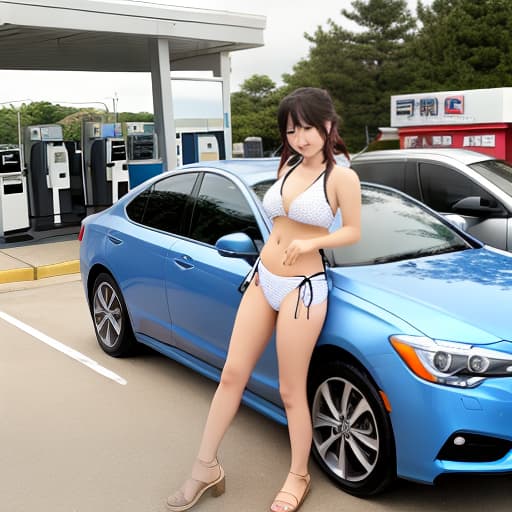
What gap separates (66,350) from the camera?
6.04 metres

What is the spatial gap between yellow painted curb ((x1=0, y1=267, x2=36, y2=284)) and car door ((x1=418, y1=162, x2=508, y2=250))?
4.72 m

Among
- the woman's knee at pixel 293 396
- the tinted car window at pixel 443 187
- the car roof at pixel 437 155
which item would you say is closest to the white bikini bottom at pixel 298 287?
the woman's knee at pixel 293 396

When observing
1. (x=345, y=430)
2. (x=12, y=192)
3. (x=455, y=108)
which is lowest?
(x=345, y=430)

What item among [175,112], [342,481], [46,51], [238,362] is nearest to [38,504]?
[238,362]

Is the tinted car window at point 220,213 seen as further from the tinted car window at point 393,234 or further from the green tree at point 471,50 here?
the green tree at point 471,50

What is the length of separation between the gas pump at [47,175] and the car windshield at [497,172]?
7.35 meters

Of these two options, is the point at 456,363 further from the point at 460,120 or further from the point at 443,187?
the point at 460,120

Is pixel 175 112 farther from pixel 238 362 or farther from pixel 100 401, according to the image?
pixel 238 362

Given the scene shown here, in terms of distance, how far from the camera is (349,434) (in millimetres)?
3498

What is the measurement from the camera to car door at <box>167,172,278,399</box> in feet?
13.4

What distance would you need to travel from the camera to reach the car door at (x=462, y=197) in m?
6.81

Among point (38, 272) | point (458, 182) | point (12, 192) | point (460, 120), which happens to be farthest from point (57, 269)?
point (460, 120)

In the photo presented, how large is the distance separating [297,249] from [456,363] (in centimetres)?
77

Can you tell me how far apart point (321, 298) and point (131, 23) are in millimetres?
9186
